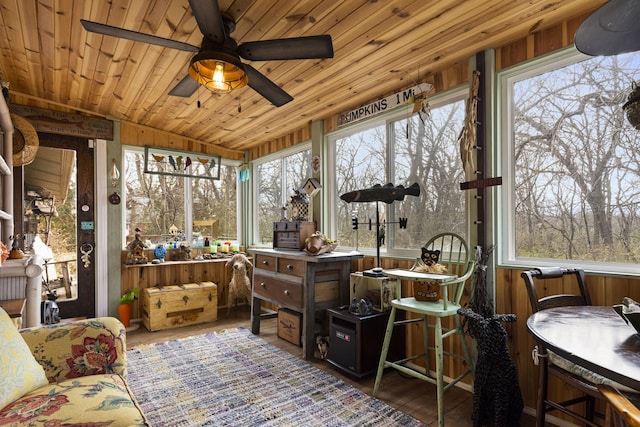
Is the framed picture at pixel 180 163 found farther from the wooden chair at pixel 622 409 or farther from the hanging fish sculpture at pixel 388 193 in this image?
the wooden chair at pixel 622 409

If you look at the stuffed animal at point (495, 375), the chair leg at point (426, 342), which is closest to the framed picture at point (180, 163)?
the chair leg at point (426, 342)

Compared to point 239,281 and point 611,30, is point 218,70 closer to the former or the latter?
point 611,30

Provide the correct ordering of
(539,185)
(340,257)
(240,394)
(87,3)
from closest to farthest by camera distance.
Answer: (87,3)
(539,185)
(240,394)
(340,257)

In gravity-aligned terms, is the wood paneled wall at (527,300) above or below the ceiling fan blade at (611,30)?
below

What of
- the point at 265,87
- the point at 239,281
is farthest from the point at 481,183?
the point at 239,281

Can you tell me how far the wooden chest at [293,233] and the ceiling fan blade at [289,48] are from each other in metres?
1.76

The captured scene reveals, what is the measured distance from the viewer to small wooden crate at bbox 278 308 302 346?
10.5 ft

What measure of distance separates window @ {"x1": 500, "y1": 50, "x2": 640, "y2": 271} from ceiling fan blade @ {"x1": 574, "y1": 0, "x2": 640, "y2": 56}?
29.1 inches

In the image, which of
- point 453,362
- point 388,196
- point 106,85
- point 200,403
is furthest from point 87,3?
point 453,362

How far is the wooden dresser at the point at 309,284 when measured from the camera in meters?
2.85

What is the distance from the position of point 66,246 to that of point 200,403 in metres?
2.61

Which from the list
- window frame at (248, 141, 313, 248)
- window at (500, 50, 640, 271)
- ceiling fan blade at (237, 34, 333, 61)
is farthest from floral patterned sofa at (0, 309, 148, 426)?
window frame at (248, 141, 313, 248)

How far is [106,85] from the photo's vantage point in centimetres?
303

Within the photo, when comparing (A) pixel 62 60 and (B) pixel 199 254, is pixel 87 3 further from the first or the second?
(B) pixel 199 254
